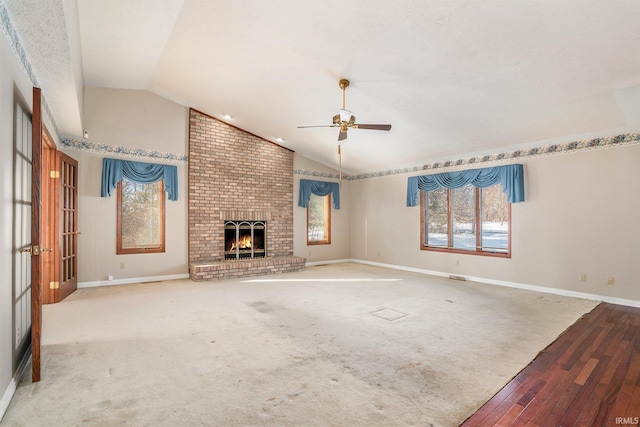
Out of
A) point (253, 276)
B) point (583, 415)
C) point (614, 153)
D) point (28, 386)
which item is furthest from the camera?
point (253, 276)

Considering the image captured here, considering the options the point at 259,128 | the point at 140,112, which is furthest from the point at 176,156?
the point at 259,128

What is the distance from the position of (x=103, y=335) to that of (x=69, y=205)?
2.84 meters

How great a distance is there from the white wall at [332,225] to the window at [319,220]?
0.36ft

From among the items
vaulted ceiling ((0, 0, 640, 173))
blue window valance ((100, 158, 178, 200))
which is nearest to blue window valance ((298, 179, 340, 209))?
vaulted ceiling ((0, 0, 640, 173))

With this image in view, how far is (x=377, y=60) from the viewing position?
399cm

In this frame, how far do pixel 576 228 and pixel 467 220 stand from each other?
6.00 feet

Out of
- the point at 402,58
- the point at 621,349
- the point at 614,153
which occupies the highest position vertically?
the point at 402,58

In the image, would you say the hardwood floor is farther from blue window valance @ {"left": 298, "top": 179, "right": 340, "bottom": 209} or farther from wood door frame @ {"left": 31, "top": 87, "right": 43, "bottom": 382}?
blue window valance @ {"left": 298, "top": 179, "right": 340, "bottom": 209}

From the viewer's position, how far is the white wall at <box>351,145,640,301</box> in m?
4.67

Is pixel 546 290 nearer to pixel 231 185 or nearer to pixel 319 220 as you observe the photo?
pixel 319 220

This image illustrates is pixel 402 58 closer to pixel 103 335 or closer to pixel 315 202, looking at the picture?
pixel 103 335

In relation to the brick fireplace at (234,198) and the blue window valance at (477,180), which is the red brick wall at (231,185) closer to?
the brick fireplace at (234,198)

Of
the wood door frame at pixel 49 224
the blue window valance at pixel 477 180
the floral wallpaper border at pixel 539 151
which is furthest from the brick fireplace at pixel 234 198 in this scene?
Answer: the blue window valance at pixel 477 180

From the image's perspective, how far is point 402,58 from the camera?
3.87 m
